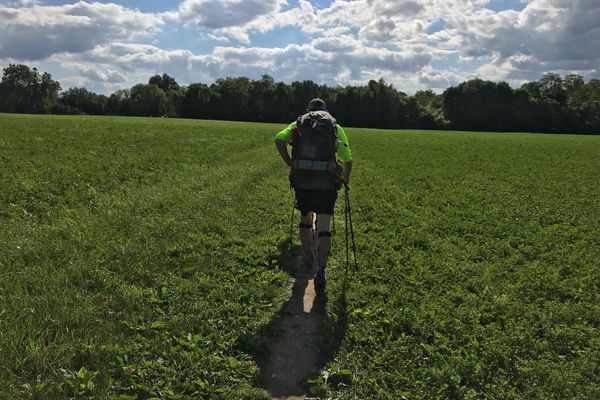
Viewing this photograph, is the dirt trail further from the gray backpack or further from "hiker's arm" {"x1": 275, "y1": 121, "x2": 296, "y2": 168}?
"hiker's arm" {"x1": 275, "y1": 121, "x2": 296, "y2": 168}

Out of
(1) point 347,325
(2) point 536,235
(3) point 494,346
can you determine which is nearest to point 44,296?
(1) point 347,325

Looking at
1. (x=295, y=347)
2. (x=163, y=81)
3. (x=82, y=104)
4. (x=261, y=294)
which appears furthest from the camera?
(x=163, y=81)

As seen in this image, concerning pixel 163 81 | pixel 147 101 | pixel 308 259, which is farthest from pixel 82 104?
pixel 308 259

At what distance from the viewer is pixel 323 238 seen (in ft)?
22.2

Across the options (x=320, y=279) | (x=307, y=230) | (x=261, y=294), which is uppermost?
(x=307, y=230)

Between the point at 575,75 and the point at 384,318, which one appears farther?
the point at 575,75

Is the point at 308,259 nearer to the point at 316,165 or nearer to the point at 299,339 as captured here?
the point at 316,165

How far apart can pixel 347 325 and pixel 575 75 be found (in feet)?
444

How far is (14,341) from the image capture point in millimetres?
4457

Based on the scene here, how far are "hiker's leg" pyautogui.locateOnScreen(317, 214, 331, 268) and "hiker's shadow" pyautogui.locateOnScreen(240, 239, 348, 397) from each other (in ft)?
1.58

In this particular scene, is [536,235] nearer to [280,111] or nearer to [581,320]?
[581,320]

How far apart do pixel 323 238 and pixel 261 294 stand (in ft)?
3.97

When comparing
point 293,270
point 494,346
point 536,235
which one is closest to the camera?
point 494,346

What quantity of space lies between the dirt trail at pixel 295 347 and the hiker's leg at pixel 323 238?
510mm
